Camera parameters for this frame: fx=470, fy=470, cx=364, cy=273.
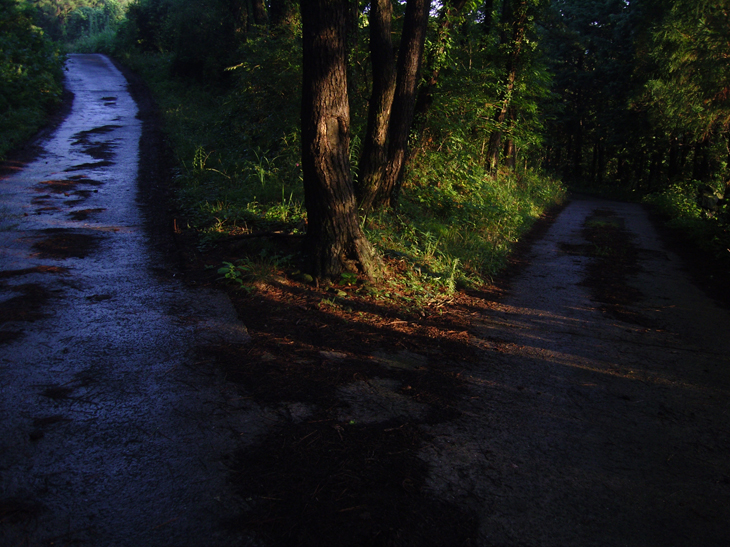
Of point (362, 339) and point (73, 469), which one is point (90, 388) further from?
point (362, 339)

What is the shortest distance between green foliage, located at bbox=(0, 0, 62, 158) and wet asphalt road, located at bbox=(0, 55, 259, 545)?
791cm

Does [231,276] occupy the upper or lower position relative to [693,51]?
lower

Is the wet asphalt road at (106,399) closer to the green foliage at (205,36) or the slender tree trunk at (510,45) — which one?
the slender tree trunk at (510,45)

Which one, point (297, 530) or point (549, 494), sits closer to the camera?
point (297, 530)

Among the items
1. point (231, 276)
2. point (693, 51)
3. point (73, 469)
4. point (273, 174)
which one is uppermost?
point (693, 51)

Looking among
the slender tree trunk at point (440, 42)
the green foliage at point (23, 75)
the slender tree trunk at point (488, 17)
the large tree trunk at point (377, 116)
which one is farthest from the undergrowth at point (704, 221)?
the green foliage at point (23, 75)

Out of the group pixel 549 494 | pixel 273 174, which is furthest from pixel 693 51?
pixel 549 494

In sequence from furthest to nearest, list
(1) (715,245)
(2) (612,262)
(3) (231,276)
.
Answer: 1. (1) (715,245)
2. (2) (612,262)
3. (3) (231,276)

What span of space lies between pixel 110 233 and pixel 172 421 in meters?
4.75

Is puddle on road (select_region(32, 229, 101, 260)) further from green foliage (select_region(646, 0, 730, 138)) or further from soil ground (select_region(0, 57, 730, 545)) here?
green foliage (select_region(646, 0, 730, 138))

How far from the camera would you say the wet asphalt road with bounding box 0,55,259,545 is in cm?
231

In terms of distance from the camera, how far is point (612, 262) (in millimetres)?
8672

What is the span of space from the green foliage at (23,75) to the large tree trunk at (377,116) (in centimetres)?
907

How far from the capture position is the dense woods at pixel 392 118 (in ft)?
18.4
